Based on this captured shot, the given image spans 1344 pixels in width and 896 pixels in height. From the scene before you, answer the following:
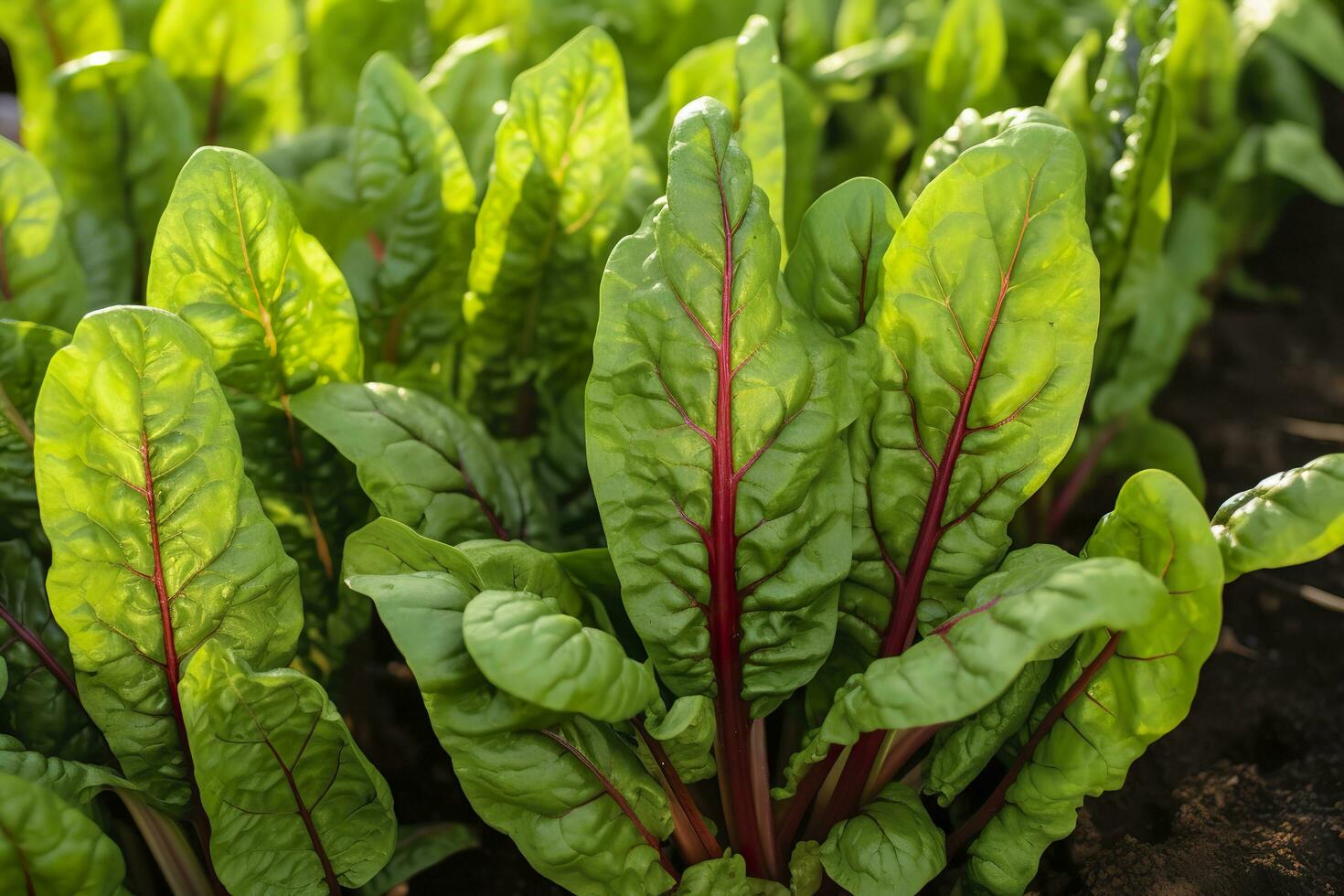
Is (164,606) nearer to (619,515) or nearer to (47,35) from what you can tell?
(619,515)

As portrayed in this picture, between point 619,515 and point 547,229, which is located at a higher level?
point 547,229

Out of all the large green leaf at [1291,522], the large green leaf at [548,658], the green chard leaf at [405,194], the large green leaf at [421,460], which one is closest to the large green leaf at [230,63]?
the green chard leaf at [405,194]

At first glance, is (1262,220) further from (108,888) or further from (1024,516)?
(108,888)

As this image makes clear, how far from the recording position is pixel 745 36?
1.06m

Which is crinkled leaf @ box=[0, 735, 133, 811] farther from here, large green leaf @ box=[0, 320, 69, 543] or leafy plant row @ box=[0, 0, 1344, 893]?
large green leaf @ box=[0, 320, 69, 543]

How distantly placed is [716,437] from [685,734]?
231 millimetres

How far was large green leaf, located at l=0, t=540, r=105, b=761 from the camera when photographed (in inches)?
38.9

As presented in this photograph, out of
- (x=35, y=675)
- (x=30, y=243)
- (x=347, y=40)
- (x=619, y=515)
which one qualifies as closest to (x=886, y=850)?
(x=619, y=515)

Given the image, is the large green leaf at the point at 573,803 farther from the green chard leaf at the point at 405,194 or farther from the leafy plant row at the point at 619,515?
the green chard leaf at the point at 405,194

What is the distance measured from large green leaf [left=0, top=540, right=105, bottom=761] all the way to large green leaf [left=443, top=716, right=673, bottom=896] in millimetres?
382

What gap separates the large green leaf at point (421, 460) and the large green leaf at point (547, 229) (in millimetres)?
156

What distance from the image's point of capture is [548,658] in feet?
2.44

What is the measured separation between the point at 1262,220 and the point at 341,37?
4.67 ft

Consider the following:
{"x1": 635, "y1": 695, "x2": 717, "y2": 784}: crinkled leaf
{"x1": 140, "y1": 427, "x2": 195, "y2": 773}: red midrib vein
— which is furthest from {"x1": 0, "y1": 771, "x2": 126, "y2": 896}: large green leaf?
{"x1": 635, "y1": 695, "x2": 717, "y2": 784}: crinkled leaf
